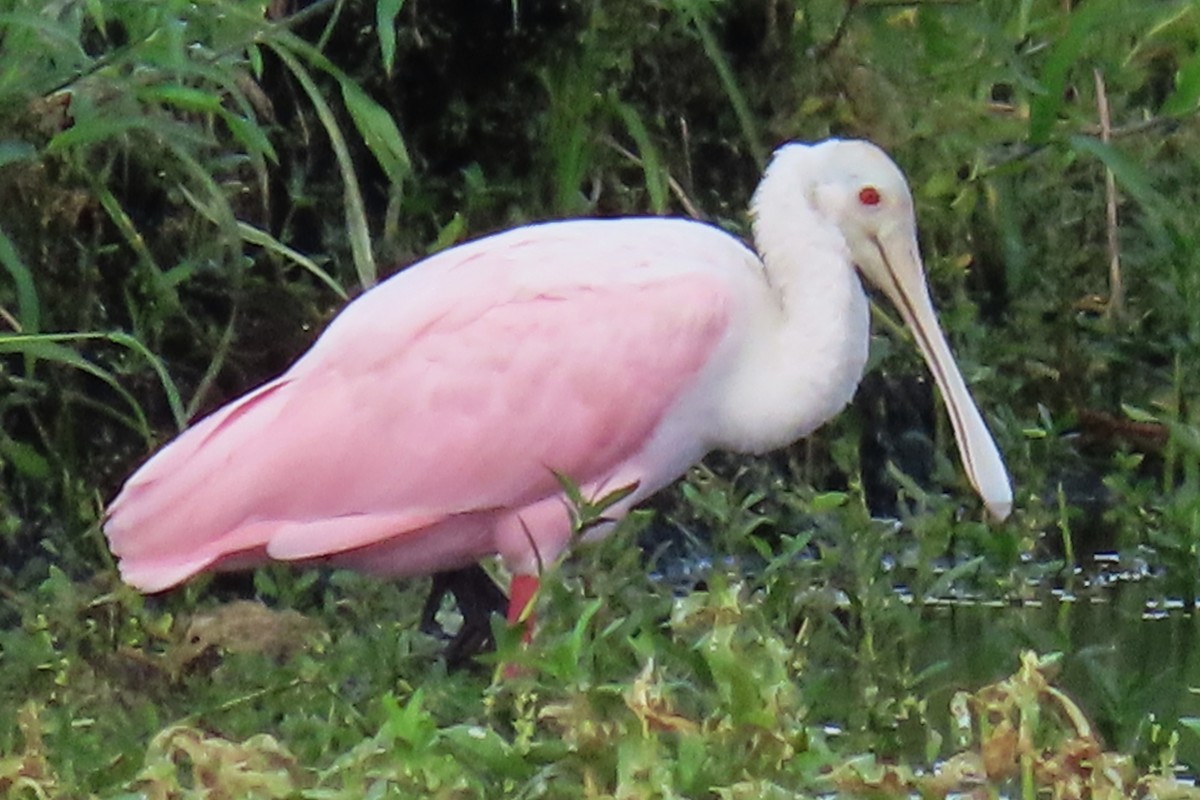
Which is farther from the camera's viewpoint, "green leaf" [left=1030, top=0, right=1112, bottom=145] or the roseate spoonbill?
"green leaf" [left=1030, top=0, right=1112, bottom=145]

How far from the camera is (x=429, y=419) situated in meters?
4.63

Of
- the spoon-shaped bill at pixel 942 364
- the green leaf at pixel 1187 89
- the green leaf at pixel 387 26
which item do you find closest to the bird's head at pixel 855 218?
the spoon-shaped bill at pixel 942 364

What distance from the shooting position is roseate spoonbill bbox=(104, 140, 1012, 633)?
4.55m

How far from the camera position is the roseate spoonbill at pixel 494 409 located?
4.55 metres

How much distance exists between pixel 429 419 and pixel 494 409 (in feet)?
0.36

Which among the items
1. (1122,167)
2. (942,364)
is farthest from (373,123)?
(1122,167)

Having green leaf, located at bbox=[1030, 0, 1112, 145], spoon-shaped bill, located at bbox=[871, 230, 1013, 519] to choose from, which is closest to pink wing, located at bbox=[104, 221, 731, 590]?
spoon-shaped bill, located at bbox=[871, 230, 1013, 519]

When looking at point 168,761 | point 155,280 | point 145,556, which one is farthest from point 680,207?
point 168,761

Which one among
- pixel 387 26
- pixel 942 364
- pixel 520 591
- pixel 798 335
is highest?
pixel 387 26

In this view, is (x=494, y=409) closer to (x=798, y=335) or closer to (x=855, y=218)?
(x=798, y=335)

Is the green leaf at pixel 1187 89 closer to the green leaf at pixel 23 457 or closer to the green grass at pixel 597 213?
the green grass at pixel 597 213

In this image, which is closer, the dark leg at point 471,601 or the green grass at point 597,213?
the green grass at point 597,213

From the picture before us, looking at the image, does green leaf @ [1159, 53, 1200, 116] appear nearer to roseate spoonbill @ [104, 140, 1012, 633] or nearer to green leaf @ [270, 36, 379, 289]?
roseate spoonbill @ [104, 140, 1012, 633]

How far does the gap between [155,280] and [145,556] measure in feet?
2.33
